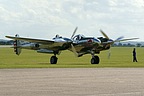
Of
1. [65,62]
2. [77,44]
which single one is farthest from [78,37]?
[65,62]

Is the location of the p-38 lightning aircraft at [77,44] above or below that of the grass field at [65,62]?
above

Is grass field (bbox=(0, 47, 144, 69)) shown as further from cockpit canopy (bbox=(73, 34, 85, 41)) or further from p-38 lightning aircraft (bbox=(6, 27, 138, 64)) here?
cockpit canopy (bbox=(73, 34, 85, 41))

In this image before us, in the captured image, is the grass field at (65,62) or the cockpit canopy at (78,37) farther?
the cockpit canopy at (78,37)

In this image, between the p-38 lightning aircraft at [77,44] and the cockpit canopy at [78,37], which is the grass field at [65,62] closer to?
the p-38 lightning aircraft at [77,44]

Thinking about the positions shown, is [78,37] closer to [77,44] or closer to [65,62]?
[77,44]

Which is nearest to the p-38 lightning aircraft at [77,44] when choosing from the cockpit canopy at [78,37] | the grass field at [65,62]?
the cockpit canopy at [78,37]

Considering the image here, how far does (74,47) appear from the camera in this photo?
4541 centimetres

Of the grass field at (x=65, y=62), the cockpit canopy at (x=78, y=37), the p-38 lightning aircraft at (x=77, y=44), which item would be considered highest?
the cockpit canopy at (x=78, y=37)

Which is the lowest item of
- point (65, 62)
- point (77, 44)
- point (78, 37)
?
point (65, 62)

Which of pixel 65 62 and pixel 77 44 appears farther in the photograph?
pixel 65 62

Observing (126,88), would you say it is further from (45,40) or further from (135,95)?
(45,40)

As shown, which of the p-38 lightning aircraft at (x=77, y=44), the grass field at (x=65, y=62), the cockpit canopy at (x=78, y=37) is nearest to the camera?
the grass field at (x=65, y=62)

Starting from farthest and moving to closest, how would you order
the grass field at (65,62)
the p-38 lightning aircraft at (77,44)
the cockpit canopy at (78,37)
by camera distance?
the cockpit canopy at (78,37) < the p-38 lightning aircraft at (77,44) < the grass field at (65,62)

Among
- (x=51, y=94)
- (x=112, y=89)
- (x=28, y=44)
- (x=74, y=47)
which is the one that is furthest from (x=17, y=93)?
(x=28, y=44)
